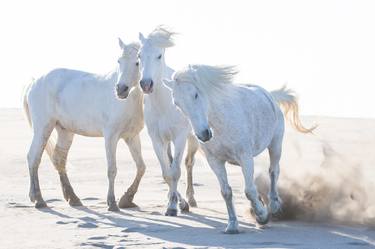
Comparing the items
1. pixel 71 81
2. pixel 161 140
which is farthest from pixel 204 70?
pixel 71 81

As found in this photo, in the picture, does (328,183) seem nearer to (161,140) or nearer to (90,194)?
(161,140)

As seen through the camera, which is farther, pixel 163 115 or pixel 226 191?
pixel 163 115

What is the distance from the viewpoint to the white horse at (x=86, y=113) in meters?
12.1

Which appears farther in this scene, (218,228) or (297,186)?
(297,186)

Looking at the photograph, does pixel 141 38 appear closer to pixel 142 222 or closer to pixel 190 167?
pixel 142 222

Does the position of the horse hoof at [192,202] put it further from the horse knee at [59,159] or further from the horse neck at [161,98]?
the horse knee at [59,159]

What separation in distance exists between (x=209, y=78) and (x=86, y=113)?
3.65m

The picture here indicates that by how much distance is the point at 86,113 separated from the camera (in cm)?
1271

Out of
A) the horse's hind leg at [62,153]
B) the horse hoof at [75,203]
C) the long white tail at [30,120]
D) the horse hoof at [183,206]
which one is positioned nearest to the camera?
the horse hoof at [183,206]

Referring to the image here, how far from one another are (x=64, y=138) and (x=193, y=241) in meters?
4.92

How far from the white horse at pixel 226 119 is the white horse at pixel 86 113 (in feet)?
5.90

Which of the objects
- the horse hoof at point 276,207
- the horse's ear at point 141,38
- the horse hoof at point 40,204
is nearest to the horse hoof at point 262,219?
the horse hoof at point 276,207

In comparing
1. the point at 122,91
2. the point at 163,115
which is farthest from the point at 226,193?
the point at 122,91

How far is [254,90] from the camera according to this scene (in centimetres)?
1086
